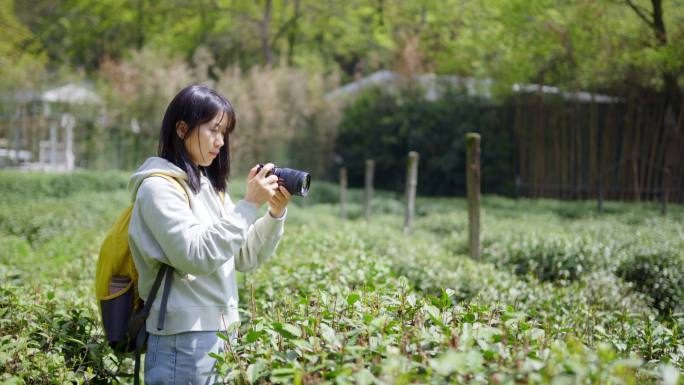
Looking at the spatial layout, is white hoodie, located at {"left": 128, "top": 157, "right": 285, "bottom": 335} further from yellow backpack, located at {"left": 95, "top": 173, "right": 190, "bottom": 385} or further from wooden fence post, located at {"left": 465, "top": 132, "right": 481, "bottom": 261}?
wooden fence post, located at {"left": 465, "top": 132, "right": 481, "bottom": 261}

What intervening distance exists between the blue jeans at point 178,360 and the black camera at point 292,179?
53 centimetres

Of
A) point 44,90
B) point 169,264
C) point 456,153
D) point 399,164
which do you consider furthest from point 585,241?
point 44,90

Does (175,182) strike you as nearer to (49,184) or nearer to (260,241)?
(260,241)

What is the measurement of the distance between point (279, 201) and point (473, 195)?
424cm

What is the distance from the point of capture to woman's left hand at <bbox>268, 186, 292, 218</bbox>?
6.57 feet

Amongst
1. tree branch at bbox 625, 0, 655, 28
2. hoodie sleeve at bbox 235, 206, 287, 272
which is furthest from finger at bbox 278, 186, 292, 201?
tree branch at bbox 625, 0, 655, 28

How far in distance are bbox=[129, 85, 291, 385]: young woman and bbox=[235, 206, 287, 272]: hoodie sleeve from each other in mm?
67

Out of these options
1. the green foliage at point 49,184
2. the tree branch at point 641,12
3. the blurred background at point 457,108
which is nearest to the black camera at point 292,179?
the blurred background at point 457,108

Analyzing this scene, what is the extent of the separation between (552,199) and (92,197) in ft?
29.9

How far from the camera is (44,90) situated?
1363 centimetres

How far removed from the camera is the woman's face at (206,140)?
1929mm

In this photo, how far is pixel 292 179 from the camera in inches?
77.7

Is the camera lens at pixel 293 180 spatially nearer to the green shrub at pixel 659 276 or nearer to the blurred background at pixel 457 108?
the green shrub at pixel 659 276

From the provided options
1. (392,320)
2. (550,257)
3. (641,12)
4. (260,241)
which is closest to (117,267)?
(260,241)
